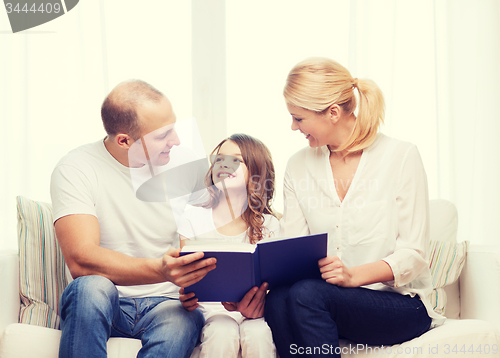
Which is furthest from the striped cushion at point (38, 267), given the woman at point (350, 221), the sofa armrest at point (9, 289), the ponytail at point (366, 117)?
the ponytail at point (366, 117)

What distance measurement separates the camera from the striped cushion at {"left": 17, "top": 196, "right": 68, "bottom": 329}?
144 centimetres

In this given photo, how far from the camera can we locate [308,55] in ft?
7.93

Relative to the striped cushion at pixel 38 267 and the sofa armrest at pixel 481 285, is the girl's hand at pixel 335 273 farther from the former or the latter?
the striped cushion at pixel 38 267

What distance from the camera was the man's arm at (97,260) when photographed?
118cm

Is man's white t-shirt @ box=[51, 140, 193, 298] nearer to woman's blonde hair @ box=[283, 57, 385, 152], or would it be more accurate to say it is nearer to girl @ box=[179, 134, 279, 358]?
girl @ box=[179, 134, 279, 358]

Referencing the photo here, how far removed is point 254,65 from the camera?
7.95 feet

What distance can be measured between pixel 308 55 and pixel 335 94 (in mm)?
1140

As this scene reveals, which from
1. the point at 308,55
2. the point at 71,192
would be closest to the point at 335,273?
the point at 71,192

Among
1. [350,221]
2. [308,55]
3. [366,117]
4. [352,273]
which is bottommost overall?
[352,273]

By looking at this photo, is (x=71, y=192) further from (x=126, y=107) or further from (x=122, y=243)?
(x=126, y=107)

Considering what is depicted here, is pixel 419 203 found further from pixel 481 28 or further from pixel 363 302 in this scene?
pixel 481 28

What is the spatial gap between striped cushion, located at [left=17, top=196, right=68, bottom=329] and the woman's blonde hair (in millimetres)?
1004

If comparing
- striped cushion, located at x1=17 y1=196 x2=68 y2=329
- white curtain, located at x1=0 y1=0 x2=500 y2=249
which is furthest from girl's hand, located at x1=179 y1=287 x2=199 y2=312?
white curtain, located at x1=0 y1=0 x2=500 y2=249

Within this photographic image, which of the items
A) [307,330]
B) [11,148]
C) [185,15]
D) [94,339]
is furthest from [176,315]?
[185,15]
